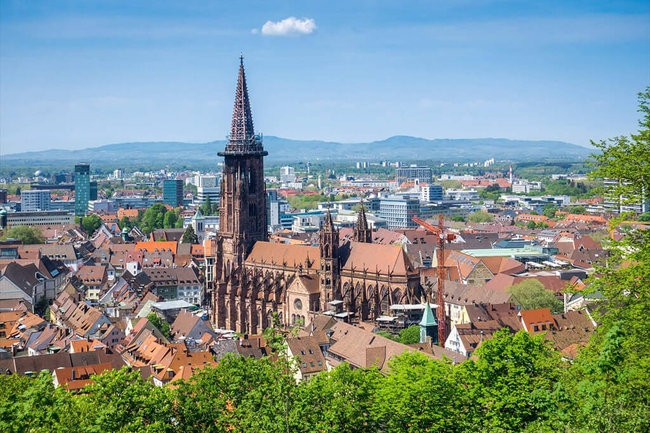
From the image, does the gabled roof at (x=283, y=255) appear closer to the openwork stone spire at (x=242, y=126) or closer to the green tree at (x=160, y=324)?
the openwork stone spire at (x=242, y=126)

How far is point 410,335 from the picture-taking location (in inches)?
3206

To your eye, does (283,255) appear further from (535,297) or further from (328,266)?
(535,297)

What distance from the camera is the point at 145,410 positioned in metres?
35.1

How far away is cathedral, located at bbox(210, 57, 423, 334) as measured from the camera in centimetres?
9538

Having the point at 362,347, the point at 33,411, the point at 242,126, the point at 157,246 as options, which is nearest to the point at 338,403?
the point at 33,411

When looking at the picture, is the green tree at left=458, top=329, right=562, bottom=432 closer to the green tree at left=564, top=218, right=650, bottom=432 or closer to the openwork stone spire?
the green tree at left=564, top=218, right=650, bottom=432

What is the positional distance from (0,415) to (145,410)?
6.20 metres

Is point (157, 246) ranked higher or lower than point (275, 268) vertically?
lower

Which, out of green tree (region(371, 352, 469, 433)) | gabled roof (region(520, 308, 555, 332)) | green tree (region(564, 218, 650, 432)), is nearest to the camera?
green tree (region(564, 218, 650, 432))

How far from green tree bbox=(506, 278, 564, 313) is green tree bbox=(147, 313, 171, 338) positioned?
40167 mm

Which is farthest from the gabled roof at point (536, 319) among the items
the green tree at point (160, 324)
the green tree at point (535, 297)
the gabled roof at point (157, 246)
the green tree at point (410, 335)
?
the gabled roof at point (157, 246)

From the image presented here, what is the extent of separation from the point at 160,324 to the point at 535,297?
42.7 m

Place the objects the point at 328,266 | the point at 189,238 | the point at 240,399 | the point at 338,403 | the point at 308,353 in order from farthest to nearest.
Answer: the point at 189,238 < the point at 328,266 < the point at 308,353 < the point at 240,399 < the point at 338,403

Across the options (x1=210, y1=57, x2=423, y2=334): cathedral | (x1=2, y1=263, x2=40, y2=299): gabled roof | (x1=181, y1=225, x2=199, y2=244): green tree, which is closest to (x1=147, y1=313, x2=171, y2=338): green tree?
(x1=210, y1=57, x2=423, y2=334): cathedral
